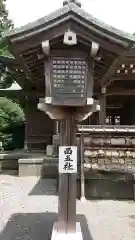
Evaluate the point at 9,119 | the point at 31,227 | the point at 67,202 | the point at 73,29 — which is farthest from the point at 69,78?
the point at 9,119

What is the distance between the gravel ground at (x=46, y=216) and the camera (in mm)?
5664

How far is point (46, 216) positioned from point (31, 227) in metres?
0.78

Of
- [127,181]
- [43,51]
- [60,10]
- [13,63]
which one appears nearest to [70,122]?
[43,51]

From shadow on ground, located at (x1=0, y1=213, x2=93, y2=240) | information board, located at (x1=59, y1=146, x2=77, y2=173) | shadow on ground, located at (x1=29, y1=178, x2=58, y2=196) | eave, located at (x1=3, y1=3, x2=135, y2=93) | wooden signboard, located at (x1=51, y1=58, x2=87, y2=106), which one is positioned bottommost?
shadow on ground, located at (x1=0, y1=213, x2=93, y2=240)

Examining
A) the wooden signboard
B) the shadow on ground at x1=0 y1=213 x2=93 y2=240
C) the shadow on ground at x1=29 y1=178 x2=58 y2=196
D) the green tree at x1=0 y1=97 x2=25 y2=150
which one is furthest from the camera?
the green tree at x1=0 y1=97 x2=25 y2=150

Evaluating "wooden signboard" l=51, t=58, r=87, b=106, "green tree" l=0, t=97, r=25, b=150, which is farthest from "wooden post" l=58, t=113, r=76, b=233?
"green tree" l=0, t=97, r=25, b=150

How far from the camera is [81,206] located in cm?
755

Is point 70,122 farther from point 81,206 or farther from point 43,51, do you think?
point 81,206

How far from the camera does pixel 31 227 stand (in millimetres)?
6055

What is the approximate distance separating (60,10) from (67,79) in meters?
0.95

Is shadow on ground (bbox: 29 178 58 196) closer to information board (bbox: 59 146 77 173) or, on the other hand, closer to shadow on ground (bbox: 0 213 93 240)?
shadow on ground (bbox: 0 213 93 240)

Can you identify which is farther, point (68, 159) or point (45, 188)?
point (45, 188)

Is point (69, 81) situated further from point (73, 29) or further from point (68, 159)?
point (68, 159)

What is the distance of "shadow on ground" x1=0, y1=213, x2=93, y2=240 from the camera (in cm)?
552
